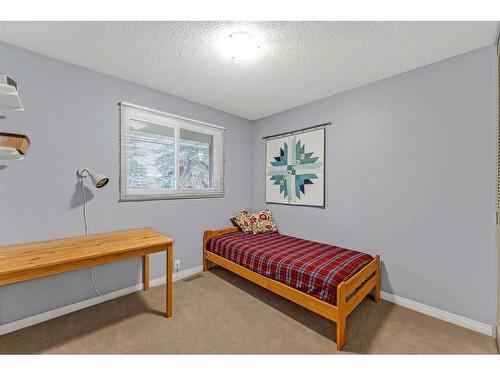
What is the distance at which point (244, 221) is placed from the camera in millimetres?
3250

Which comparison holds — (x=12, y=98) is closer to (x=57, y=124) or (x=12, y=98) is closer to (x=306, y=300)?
(x=57, y=124)

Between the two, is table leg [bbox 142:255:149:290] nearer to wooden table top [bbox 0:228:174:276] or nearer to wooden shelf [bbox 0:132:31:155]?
wooden table top [bbox 0:228:174:276]

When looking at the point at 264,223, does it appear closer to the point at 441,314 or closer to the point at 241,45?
the point at 441,314

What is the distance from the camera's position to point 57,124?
1998mm

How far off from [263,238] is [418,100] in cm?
229

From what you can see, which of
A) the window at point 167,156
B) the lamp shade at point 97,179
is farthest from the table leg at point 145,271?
the lamp shade at point 97,179

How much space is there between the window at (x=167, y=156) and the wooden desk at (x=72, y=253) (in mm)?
584

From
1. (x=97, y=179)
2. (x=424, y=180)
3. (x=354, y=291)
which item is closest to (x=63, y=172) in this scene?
(x=97, y=179)

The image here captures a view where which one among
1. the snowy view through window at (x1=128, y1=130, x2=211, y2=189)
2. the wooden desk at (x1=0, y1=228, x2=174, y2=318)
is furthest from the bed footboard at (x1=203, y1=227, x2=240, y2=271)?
the wooden desk at (x1=0, y1=228, x2=174, y2=318)

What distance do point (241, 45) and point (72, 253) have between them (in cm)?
207

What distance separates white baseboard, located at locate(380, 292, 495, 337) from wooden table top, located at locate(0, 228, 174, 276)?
236 centimetres

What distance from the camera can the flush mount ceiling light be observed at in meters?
1.62

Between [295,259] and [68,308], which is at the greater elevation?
[295,259]
